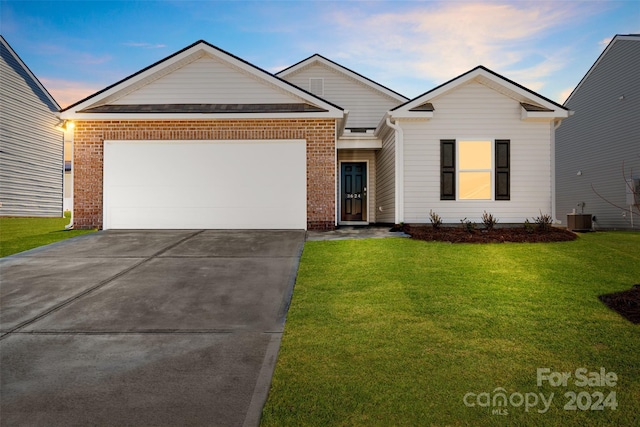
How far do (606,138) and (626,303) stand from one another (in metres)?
16.8

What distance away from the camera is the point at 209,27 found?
55.1ft

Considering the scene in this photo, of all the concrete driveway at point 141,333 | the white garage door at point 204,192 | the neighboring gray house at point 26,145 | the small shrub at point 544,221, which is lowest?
the concrete driveway at point 141,333

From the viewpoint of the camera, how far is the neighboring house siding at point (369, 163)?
16.7 metres

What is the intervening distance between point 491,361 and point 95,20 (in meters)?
20.0

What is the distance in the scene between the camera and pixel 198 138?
39.4 ft

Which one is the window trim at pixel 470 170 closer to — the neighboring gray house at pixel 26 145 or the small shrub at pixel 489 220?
the small shrub at pixel 489 220

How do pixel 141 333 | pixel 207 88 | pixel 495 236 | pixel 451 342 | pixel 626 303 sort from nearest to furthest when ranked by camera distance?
pixel 451 342, pixel 141 333, pixel 626 303, pixel 495 236, pixel 207 88

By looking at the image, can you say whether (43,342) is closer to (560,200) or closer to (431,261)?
(431,261)

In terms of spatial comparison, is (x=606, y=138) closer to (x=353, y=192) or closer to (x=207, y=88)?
(x=353, y=192)

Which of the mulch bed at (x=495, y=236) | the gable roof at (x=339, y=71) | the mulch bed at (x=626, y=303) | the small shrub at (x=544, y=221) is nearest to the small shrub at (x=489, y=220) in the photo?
the mulch bed at (x=495, y=236)

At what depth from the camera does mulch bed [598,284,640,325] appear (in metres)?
5.03

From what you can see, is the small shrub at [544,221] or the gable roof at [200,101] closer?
the small shrub at [544,221]

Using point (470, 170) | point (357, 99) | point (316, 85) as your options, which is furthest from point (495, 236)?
point (316, 85)

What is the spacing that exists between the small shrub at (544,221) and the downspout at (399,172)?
3.79m
